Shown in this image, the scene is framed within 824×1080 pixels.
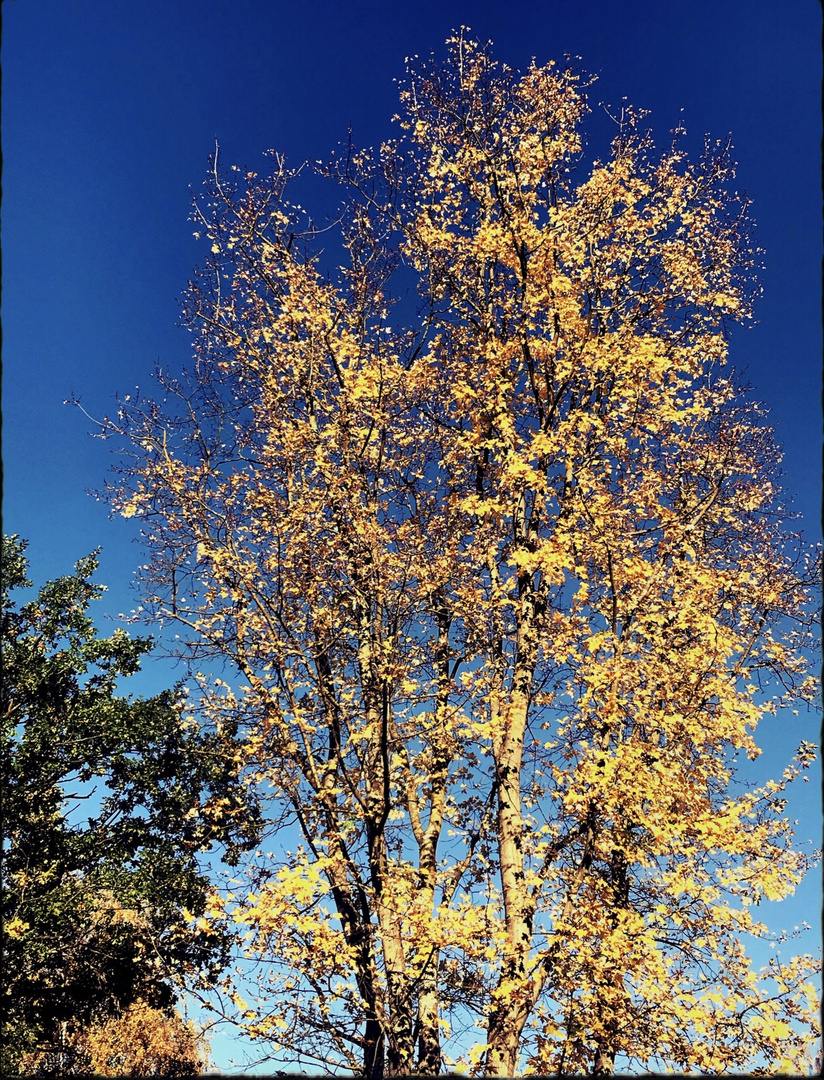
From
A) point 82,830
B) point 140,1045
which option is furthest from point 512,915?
point 140,1045

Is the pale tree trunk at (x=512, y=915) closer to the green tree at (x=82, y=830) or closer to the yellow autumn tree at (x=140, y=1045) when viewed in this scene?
the green tree at (x=82, y=830)

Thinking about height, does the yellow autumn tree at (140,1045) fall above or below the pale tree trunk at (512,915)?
below

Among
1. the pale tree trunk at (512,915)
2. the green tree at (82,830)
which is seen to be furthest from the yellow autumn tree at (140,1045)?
the pale tree trunk at (512,915)

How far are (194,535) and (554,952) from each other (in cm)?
889

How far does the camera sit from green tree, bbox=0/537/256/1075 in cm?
2088

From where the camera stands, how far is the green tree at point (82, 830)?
68.5ft

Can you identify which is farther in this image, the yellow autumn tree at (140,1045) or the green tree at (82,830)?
the yellow autumn tree at (140,1045)

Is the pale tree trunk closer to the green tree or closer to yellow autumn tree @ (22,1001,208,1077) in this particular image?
the green tree

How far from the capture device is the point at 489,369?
46.9 ft

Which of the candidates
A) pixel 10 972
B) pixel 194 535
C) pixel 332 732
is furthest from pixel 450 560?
pixel 10 972

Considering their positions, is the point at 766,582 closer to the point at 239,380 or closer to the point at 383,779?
the point at 383,779

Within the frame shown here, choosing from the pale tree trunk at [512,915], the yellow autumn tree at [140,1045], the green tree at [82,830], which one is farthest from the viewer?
the yellow autumn tree at [140,1045]

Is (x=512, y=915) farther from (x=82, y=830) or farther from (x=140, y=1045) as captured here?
(x=140, y=1045)

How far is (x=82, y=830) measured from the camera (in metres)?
22.6
